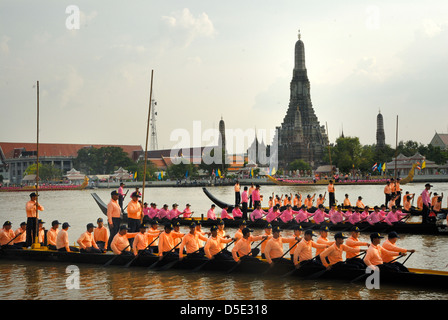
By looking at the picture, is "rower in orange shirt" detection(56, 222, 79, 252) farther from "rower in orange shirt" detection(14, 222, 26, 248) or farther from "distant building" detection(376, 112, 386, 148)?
"distant building" detection(376, 112, 386, 148)

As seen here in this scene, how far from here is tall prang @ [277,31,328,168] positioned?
378 feet

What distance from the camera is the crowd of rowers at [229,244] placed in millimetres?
10805

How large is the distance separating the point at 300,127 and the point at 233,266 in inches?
4099

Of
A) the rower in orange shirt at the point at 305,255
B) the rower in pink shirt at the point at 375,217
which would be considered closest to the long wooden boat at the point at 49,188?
the rower in pink shirt at the point at 375,217

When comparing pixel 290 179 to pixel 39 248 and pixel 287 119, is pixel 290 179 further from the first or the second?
pixel 39 248

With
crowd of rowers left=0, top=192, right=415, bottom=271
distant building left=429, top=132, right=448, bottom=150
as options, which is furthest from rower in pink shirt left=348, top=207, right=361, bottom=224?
distant building left=429, top=132, right=448, bottom=150

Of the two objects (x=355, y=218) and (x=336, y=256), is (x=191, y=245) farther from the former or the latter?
(x=355, y=218)

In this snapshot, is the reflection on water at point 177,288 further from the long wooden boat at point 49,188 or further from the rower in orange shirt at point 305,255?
the long wooden boat at point 49,188

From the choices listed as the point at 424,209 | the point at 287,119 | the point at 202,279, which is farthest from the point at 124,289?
the point at 287,119

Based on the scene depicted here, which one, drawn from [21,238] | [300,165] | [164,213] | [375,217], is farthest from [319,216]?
[300,165]

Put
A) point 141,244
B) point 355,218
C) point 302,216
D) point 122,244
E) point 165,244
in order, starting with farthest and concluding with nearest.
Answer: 1. point 302,216
2. point 355,218
3. point 122,244
4. point 141,244
5. point 165,244

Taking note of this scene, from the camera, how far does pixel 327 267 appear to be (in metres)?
11.4

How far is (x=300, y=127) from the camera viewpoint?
114562 millimetres
